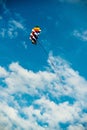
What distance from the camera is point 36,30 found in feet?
164

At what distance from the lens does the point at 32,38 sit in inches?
1919

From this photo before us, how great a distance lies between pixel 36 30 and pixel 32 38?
233 cm
